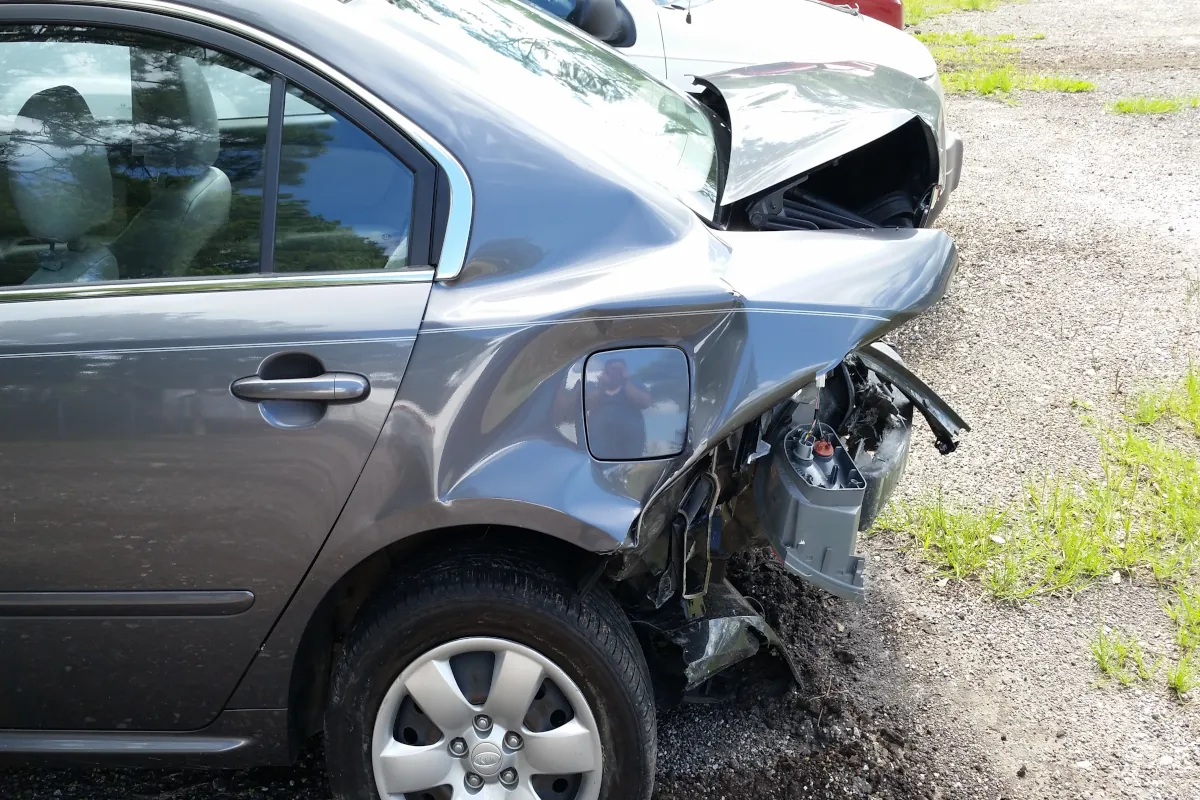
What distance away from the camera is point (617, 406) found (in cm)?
204

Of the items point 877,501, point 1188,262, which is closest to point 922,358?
point 1188,262

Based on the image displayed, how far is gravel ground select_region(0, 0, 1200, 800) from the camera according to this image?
2.66 meters

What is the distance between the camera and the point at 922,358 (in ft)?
15.7

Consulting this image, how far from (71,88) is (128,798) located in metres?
1.73

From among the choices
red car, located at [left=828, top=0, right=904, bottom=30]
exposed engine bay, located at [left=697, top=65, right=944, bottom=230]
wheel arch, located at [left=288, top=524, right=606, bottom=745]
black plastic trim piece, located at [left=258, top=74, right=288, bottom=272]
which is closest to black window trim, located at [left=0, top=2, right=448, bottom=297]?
black plastic trim piece, located at [left=258, top=74, right=288, bottom=272]

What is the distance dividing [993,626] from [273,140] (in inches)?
96.6

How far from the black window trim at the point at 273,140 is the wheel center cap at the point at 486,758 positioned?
3.29ft

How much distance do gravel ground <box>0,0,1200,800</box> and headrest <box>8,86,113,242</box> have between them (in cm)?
147

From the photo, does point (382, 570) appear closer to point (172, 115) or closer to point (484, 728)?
point (484, 728)

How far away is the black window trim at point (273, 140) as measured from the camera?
6.71 feet

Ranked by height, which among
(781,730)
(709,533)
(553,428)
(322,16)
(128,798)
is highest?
(322,16)

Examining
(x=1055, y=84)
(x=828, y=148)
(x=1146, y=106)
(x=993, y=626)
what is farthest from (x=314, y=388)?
(x=1055, y=84)

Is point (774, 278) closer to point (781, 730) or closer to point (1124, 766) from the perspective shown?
point (781, 730)

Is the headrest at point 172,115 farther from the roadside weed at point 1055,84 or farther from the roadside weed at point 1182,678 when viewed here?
the roadside weed at point 1055,84
